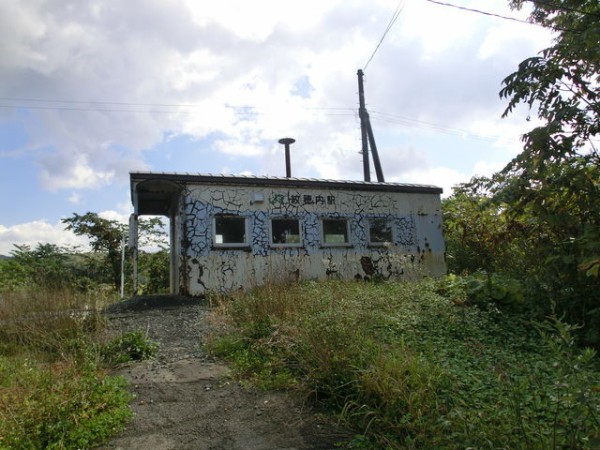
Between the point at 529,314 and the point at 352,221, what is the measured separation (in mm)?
7052

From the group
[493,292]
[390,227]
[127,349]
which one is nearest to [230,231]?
[390,227]

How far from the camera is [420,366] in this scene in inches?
145

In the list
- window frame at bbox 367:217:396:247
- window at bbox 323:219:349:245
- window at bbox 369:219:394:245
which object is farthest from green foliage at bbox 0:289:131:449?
window at bbox 369:219:394:245

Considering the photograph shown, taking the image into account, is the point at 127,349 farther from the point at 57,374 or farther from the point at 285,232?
the point at 285,232

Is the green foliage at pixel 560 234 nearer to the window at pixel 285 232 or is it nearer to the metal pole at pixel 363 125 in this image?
the window at pixel 285 232

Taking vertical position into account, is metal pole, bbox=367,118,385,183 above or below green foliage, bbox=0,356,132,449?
above

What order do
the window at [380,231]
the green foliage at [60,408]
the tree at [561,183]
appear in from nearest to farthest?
the green foliage at [60,408], the tree at [561,183], the window at [380,231]

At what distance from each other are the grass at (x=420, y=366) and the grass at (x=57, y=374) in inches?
53.9

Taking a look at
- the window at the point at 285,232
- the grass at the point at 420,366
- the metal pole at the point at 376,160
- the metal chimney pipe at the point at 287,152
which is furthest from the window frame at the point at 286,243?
the metal pole at the point at 376,160

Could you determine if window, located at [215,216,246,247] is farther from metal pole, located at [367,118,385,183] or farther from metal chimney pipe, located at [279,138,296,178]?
metal pole, located at [367,118,385,183]

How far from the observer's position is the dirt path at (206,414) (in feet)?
10.9

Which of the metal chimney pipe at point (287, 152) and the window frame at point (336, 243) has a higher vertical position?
the metal chimney pipe at point (287, 152)

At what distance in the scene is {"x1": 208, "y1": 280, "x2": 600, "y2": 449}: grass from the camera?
2.53 metres

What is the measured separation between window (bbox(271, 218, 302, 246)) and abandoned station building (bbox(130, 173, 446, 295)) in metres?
0.03
